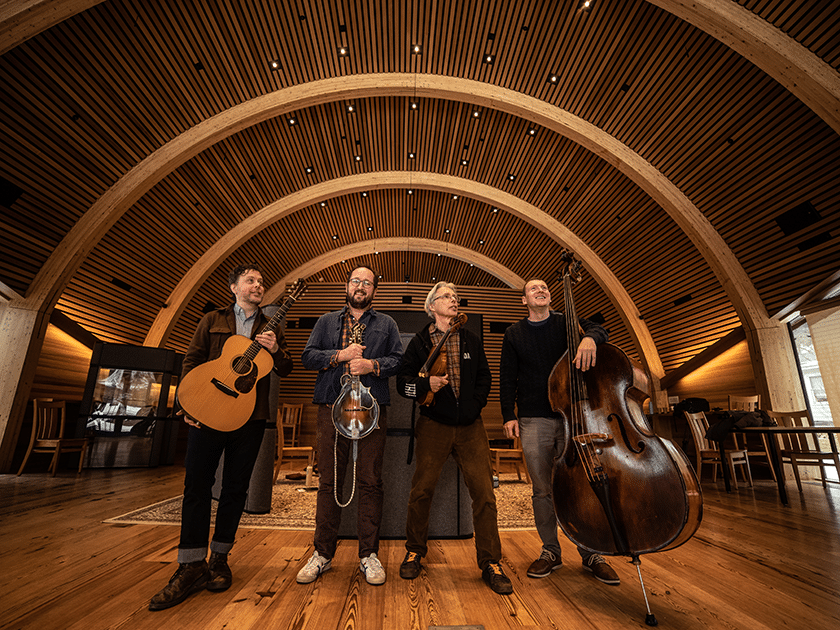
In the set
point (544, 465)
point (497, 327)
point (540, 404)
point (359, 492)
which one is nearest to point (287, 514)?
point (359, 492)

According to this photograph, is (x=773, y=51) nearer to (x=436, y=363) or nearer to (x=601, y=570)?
(x=436, y=363)

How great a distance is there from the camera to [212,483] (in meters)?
1.93

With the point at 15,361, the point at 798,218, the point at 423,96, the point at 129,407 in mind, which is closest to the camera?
the point at 798,218

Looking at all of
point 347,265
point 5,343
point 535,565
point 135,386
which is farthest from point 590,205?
point 5,343

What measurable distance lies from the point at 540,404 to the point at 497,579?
0.89m

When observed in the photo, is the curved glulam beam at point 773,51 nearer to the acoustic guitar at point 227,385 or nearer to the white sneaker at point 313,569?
the acoustic guitar at point 227,385

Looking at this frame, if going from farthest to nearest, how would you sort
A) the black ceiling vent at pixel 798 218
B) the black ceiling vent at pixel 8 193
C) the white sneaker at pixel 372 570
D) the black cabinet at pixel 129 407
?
the black cabinet at pixel 129 407 < the black ceiling vent at pixel 798 218 < the black ceiling vent at pixel 8 193 < the white sneaker at pixel 372 570

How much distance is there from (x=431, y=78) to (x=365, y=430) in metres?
7.63

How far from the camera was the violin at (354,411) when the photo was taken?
76.2 inches

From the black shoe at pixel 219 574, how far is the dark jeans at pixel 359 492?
16.9 inches

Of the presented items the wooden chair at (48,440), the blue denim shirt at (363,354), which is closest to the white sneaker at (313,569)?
the blue denim shirt at (363,354)

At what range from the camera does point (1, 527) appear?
292cm

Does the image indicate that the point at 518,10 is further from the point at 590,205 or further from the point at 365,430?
the point at 365,430

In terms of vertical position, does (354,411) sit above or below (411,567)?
above
